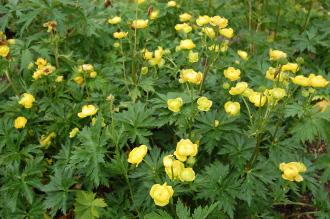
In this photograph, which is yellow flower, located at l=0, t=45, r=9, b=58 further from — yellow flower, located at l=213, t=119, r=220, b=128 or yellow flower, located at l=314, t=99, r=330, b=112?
yellow flower, located at l=314, t=99, r=330, b=112

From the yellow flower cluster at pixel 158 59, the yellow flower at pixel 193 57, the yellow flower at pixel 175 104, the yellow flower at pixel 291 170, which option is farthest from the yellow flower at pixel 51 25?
the yellow flower at pixel 291 170

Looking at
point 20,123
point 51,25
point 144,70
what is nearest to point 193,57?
point 144,70

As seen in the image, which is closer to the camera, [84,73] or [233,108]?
[233,108]

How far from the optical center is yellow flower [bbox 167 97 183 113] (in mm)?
1893

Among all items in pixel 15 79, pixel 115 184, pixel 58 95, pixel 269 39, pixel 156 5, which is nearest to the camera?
pixel 115 184

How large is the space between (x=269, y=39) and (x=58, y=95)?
1.75m

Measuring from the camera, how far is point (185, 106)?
196 cm

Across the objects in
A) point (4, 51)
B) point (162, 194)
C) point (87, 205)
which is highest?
point (4, 51)

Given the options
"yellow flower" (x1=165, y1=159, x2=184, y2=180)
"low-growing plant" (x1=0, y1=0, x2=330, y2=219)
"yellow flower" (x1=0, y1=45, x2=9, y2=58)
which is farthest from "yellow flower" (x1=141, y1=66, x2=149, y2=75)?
"yellow flower" (x1=165, y1=159, x2=184, y2=180)

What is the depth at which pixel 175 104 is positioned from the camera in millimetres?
1891

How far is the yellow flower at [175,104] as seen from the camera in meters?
1.89

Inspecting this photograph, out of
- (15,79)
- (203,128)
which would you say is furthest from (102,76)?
(203,128)

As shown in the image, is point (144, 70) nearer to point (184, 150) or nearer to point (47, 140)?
point (47, 140)

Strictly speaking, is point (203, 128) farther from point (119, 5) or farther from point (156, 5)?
point (119, 5)
